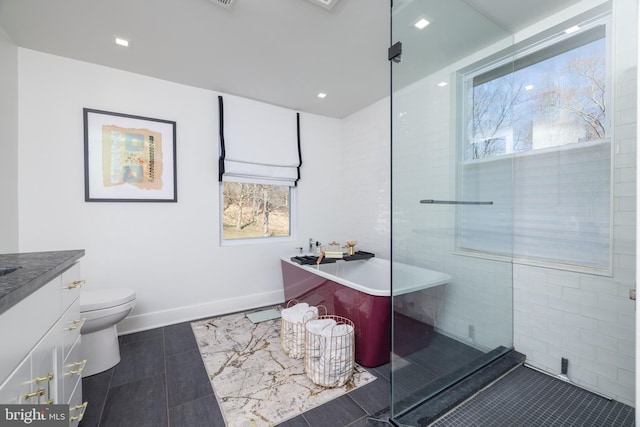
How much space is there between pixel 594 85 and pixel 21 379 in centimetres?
316

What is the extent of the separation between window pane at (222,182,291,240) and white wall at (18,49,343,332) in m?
0.16

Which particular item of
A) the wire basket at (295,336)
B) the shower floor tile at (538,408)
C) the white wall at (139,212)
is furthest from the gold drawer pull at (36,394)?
the white wall at (139,212)

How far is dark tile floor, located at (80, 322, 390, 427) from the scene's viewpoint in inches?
62.6

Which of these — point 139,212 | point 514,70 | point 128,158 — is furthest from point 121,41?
point 514,70

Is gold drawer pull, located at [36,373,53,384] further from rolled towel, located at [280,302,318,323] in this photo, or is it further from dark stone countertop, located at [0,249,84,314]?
rolled towel, located at [280,302,318,323]

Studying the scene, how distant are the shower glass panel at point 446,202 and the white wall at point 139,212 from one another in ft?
6.76

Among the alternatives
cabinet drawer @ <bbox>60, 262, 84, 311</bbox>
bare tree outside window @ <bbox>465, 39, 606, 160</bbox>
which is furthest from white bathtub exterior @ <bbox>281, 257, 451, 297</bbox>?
cabinet drawer @ <bbox>60, 262, 84, 311</bbox>

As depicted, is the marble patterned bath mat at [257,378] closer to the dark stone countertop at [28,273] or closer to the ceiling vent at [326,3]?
the dark stone countertop at [28,273]

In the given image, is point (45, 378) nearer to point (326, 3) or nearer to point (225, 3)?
point (225, 3)

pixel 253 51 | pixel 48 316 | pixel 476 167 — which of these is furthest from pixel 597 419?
pixel 253 51

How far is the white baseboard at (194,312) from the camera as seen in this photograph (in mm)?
2703

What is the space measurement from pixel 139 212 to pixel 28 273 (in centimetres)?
194

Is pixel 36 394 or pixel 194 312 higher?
pixel 36 394

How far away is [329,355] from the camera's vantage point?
1886mm
